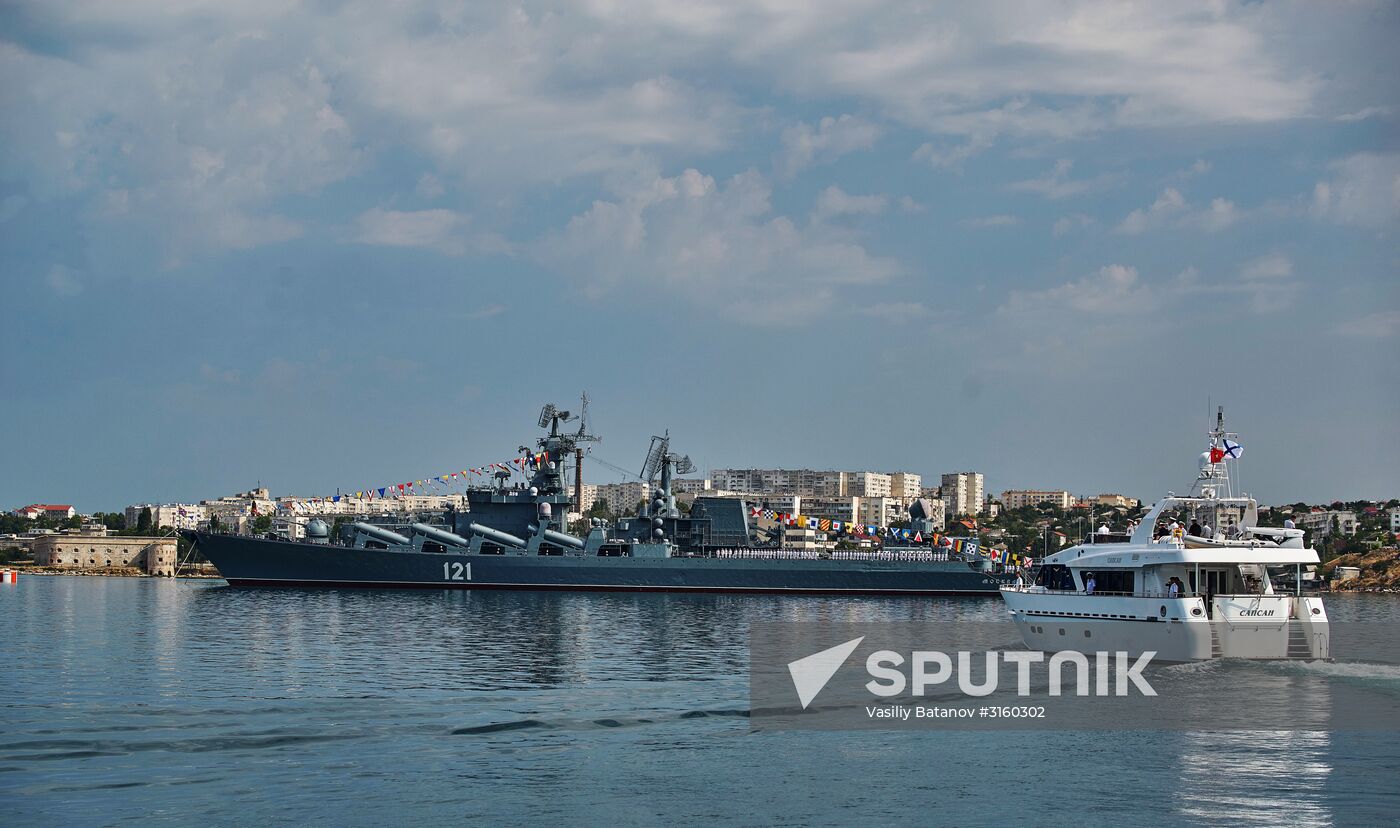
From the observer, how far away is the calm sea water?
59.6 feet

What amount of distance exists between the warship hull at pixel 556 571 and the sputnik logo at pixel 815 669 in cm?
4682

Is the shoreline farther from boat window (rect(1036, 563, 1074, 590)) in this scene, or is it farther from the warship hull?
boat window (rect(1036, 563, 1074, 590))

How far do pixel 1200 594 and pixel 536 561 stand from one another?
59.3m

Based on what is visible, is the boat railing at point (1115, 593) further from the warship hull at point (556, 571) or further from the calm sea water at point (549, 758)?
the warship hull at point (556, 571)

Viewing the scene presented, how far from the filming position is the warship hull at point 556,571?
8581 cm

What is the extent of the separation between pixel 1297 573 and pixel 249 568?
240 feet

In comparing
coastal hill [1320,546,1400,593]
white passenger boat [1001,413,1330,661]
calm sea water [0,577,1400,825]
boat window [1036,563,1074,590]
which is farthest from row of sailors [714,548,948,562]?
coastal hill [1320,546,1400,593]

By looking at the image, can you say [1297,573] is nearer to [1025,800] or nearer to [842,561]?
[1025,800]

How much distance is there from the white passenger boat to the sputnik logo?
662cm

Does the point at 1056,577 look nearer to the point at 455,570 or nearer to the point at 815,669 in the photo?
the point at 815,669

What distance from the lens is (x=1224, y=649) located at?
32.7 m

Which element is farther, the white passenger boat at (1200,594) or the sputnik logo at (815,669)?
the white passenger boat at (1200,594)

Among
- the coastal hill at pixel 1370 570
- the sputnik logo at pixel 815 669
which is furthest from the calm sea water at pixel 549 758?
the coastal hill at pixel 1370 570

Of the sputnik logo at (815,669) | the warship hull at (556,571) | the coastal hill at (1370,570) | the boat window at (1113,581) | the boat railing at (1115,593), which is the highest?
the boat window at (1113,581)
